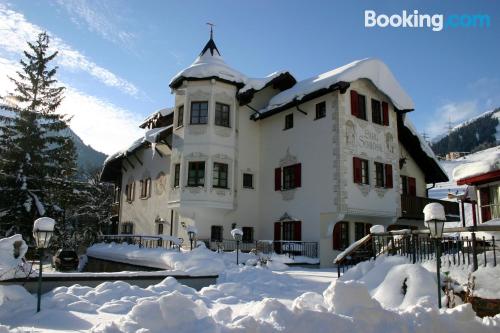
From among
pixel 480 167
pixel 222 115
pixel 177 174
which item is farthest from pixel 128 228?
pixel 480 167

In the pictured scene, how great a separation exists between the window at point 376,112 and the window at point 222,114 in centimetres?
774

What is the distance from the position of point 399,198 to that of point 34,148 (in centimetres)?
2182

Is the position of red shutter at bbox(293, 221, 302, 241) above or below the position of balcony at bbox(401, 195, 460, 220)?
below

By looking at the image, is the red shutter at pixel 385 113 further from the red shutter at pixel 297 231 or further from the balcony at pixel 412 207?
the red shutter at pixel 297 231

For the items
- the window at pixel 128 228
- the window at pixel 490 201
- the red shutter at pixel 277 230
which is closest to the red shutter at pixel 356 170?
the red shutter at pixel 277 230

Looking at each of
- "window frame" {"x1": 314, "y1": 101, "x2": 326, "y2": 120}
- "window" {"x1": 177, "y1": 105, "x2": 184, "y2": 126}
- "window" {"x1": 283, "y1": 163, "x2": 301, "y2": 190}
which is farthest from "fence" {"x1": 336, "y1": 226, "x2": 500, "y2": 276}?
"window" {"x1": 177, "y1": 105, "x2": 184, "y2": 126}

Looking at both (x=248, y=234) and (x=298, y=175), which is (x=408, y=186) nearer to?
(x=298, y=175)

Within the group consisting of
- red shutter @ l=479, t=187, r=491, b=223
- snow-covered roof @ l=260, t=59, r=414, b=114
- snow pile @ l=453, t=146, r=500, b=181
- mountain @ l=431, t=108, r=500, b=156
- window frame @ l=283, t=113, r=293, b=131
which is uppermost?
mountain @ l=431, t=108, r=500, b=156

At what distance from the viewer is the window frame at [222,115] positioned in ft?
77.1

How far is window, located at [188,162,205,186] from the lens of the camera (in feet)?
74.4

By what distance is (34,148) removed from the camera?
27.1 m

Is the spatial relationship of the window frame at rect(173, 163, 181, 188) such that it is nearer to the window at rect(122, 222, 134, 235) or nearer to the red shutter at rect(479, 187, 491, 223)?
the window at rect(122, 222, 134, 235)

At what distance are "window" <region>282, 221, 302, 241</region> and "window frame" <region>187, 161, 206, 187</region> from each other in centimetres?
485

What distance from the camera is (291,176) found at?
75.1 feet
